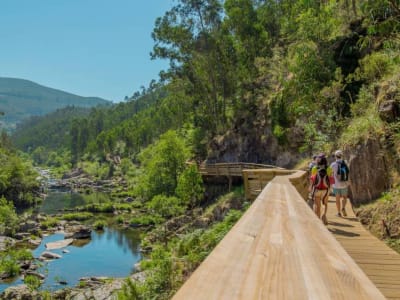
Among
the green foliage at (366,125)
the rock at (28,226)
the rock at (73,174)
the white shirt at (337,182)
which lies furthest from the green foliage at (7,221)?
the rock at (73,174)

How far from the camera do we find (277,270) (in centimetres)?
137

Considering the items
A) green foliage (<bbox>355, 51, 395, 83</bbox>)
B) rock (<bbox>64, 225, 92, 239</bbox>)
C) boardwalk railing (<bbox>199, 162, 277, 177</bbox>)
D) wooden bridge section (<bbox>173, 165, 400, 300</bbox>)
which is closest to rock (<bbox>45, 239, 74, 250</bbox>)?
rock (<bbox>64, 225, 92, 239</bbox>)

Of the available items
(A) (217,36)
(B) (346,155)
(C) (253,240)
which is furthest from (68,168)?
(C) (253,240)

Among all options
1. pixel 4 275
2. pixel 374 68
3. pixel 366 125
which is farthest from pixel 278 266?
pixel 4 275

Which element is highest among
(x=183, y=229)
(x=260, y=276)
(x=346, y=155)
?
(x=346, y=155)

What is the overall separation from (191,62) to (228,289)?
34.9 m

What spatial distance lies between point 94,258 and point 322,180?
23.7 metres

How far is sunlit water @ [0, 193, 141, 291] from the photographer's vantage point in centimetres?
2338

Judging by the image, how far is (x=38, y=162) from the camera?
15225 centimetres

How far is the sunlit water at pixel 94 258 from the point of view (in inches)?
920

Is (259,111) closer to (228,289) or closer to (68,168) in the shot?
(228,289)

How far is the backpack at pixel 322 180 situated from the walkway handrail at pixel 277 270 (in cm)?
584

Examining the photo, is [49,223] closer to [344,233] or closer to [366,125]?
[366,125]

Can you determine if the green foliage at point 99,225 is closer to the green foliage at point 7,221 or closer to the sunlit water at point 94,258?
the sunlit water at point 94,258
